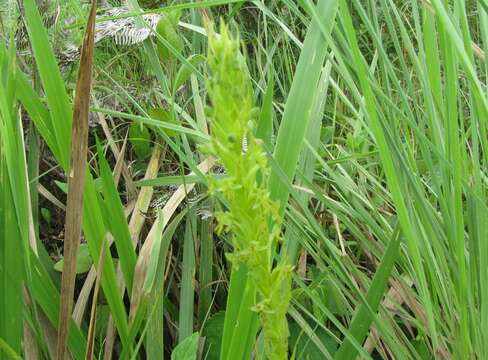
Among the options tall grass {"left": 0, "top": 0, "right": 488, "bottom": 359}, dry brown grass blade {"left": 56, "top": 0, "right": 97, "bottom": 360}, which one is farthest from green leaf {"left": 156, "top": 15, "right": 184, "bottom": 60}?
dry brown grass blade {"left": 56, "top": 0, "right": 97, "bottom": 360}

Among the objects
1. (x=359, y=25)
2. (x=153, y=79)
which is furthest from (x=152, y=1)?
(x=359, y=25)

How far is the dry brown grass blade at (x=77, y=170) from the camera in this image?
48cm

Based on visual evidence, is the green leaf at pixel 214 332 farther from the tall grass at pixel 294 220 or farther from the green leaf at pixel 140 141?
the green leaf at pixel 140 141

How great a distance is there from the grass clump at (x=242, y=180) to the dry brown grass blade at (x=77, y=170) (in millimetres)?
240

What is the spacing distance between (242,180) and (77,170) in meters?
0.28

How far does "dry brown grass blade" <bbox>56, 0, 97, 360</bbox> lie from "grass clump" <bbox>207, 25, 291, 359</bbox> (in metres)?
0.24

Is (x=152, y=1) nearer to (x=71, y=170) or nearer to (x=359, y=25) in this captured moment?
(x=359, y=25)

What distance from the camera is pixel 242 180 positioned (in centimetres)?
26

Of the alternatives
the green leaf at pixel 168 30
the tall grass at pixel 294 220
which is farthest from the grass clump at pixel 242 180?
the green leaf at pixel 168 30

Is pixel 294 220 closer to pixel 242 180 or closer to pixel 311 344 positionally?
pixel 311 344

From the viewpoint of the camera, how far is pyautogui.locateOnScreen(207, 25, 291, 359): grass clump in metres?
0.24

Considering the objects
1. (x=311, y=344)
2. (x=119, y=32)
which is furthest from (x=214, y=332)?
(x=119, y=32)

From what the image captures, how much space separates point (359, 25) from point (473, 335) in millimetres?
1213

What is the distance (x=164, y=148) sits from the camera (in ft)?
3.14
